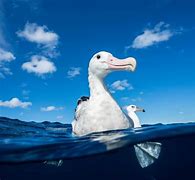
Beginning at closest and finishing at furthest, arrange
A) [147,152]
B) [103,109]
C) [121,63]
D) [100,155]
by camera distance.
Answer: [103,109], [121,63], [100,155], [147,152]

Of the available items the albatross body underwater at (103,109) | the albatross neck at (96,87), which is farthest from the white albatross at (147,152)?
the albatross neck at (96,87)

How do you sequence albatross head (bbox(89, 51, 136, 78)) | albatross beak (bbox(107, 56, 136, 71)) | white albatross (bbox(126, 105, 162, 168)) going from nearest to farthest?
albatross beak (bbox(107, 56, 136, 71))
albatross head (bbox(89, 51, 136, 78))
white albatross (bbox(126, 105, 162, 168))

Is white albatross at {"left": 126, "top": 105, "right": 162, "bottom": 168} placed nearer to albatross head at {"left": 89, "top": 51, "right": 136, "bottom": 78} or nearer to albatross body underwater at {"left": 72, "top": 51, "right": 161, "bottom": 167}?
albatross body underwater at {"left": 72, "top": 51, "right": 161, "bottom": 167}

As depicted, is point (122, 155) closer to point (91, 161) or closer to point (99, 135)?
point (91, 161)

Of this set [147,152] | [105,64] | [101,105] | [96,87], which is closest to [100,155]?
[147,152]

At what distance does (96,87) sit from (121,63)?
39.5 inches

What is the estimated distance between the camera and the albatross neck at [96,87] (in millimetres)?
8969

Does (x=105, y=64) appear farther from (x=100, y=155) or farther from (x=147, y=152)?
(x=147, y=152)

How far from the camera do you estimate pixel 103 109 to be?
327 inches

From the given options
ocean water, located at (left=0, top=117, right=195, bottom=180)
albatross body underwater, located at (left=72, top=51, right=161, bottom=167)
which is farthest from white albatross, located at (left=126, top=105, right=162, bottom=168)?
ocean water, located at (left=0, top=117, right=195, bottom=180)

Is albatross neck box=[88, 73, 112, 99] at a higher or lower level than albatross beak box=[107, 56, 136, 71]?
lower

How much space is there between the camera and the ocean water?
8758mm

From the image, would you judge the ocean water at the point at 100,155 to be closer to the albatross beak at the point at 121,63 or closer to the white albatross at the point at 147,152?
the white albatross at the point at 147,152

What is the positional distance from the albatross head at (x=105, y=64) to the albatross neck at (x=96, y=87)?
0.14 meters
